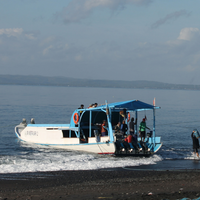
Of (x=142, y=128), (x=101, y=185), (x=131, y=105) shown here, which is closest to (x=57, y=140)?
(x=142, y=128)

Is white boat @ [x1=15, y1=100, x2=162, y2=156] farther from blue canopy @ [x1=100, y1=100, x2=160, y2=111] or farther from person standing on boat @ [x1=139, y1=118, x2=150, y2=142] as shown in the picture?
person standing on boat @ [x1=139, y1=118, x2=150, y2=142]

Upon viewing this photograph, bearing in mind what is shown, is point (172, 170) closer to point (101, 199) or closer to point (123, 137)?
point (123, 137)

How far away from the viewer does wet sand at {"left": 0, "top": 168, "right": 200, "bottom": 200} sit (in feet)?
32.1

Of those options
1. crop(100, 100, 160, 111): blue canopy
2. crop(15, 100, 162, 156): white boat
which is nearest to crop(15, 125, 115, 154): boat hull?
crop(15, 100, 162, 156): white boat

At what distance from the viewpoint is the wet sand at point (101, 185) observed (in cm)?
980

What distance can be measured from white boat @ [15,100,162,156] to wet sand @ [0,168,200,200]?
158 inches

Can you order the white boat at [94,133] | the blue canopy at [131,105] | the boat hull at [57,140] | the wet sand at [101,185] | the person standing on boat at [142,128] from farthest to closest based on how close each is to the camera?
Answer: the person standing on boat at [142,128], the boat hull at [57,140], the white boat at [94,133], the blue canopy at [131,105], the wet sand at [101,185]

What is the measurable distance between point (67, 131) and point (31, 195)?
44.5 feet

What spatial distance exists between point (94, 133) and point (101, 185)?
855 cm

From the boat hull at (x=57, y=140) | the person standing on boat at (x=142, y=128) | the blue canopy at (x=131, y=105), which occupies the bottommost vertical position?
the boat hull at (x=57, y=140)

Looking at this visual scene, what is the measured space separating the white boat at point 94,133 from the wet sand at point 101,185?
13.2 ft

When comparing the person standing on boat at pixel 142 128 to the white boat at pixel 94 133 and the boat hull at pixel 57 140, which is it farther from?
the boat hull at pixel 57 140

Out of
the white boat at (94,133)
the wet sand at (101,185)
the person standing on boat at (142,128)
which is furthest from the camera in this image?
the person standing on boat at (142,128)

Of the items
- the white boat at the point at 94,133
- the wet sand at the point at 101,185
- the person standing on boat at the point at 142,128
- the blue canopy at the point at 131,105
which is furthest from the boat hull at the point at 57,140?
the wet sand at the point at 101,185
